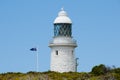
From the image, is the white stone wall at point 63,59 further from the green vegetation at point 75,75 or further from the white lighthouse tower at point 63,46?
the green vegetation at point 75,75

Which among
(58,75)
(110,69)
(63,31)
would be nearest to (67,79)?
(58,75)

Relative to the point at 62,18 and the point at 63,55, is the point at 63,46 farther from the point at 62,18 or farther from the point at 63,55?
the point at 62,18

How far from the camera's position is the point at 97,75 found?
2341 inches

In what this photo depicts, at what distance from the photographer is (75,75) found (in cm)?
5862

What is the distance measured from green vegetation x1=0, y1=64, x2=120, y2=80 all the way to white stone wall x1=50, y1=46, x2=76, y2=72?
178 inches

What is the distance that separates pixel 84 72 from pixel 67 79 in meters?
3.23

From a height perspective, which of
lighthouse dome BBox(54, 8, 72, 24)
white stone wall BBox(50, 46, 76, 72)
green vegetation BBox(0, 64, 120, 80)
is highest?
lighthouse dome BBox(54, 8, 72, 24)

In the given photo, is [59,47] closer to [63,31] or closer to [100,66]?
[63,31]

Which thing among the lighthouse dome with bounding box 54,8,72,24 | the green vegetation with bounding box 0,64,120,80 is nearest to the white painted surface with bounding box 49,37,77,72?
the lighthouse dome with bounding box 54,8,72,24

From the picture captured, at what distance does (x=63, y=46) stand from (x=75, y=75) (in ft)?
22.9

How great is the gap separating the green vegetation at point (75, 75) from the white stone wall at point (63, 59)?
4531mm

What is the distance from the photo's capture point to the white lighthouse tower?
64.6 metres

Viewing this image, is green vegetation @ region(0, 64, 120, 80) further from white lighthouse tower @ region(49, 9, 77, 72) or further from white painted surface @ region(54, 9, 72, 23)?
white painted surface @ region(54, 9, 72, 23)

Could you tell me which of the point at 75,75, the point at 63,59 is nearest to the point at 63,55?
the point at 63,59
